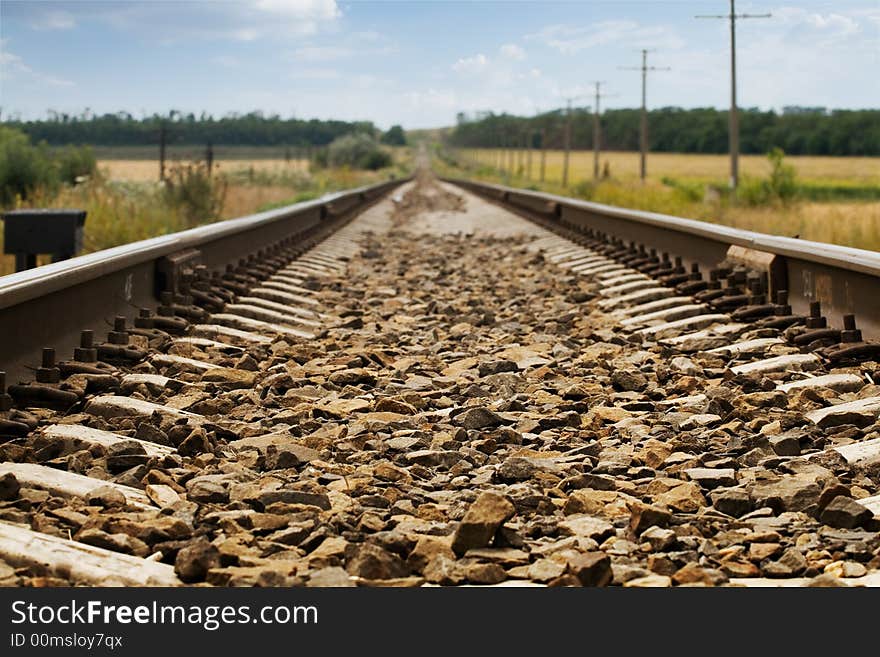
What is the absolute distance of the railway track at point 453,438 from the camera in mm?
3395

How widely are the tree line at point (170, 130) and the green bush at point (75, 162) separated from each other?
18.2 inches

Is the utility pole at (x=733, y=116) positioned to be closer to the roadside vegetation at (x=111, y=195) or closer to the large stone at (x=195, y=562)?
the roadside vegetation at (x=111, y=195)

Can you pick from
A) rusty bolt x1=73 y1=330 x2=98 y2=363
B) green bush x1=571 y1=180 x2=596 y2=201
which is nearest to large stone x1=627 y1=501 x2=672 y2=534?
rusty bolt x1=73 y1=330 x2=98 y2=363

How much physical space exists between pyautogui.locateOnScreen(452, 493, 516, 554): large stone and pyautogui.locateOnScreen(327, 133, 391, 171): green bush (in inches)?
3948

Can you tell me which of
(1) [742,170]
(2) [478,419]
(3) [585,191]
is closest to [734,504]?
(2) [478,419]

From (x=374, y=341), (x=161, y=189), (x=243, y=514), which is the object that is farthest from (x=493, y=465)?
(x=161, y=189)

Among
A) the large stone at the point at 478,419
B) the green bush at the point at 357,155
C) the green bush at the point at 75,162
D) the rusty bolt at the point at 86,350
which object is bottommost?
→ the large stone at the point at 478,419

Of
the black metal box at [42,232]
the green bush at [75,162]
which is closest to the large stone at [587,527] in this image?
the black metal box at [42,232]

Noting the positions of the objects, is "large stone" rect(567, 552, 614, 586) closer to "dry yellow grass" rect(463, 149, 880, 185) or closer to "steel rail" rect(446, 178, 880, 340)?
"steel rail" rect(446, 178, 880, 340)

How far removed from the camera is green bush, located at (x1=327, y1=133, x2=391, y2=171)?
107m

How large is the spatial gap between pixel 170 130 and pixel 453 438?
42.6 meters

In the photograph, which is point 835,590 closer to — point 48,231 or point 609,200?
point 48,231

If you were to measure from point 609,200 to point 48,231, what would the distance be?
22411mm

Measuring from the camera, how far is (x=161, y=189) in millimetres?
18719
